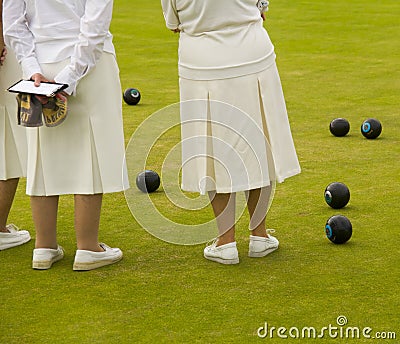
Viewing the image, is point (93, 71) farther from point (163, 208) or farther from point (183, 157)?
point (163, 208)

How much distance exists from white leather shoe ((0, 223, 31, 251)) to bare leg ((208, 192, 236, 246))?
1.06 metres

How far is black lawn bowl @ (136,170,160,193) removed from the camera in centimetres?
579

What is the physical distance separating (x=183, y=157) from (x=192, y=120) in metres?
0.22

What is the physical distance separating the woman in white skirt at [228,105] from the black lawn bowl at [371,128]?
2.66 meters

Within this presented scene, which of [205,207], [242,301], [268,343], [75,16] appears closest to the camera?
[268,343]

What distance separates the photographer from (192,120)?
4.58 m

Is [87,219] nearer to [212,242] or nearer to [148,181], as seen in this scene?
[212,242]

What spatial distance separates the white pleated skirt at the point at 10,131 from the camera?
4.89 meters

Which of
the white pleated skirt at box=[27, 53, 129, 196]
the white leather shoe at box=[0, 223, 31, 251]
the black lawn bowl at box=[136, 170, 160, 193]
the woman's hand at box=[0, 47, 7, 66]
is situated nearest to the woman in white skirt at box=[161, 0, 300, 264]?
the white pleated skirt at box=[27, 53, 129, 196]

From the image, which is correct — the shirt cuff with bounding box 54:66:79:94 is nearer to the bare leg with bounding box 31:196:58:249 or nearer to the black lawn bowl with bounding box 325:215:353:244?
the bare leg with bounding box 31:196:58:249

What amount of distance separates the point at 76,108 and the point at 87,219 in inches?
21.1

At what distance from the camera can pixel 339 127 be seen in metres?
7.42

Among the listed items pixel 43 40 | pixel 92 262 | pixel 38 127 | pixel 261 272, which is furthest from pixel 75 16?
pixel 261 272

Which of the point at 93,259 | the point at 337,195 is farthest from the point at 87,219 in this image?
the point at 337,195
